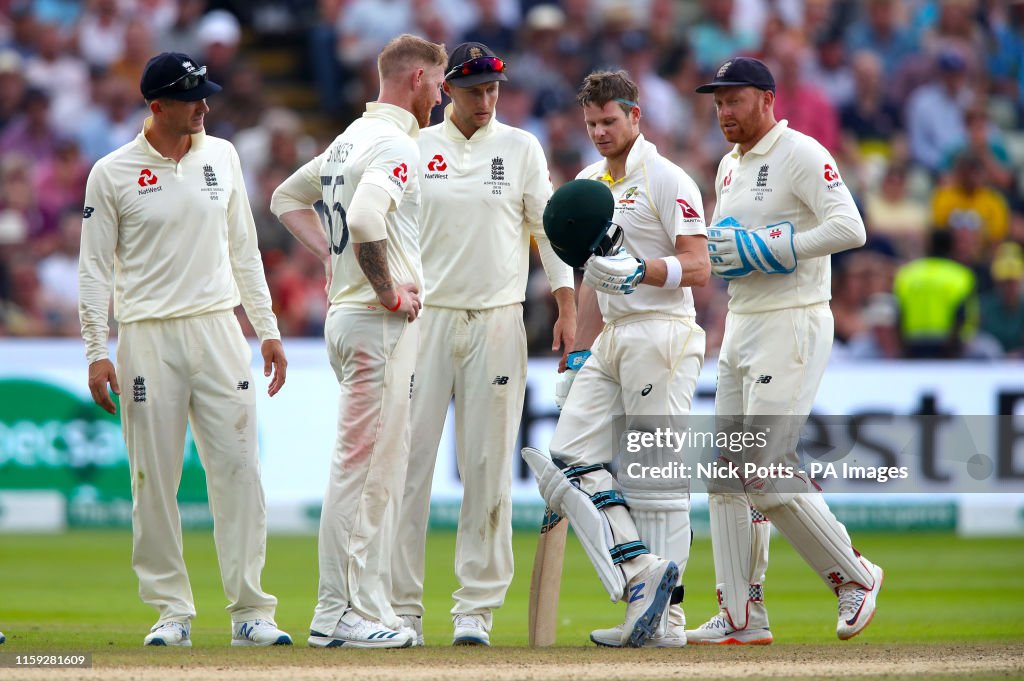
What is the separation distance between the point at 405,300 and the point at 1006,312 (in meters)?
9.52

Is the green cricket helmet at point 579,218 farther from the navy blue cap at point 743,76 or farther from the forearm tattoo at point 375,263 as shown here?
the navy blue cap at point 743,76

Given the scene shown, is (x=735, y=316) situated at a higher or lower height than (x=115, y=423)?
higher

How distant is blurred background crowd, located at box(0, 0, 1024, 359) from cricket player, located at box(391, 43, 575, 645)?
646 centimetres

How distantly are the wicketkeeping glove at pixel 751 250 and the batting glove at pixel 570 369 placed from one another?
786 millimetres

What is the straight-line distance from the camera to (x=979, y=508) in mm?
13500

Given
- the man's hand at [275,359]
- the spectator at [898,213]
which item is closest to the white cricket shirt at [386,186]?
the man's hand at [275,359]

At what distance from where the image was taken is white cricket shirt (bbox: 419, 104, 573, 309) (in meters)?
7.36

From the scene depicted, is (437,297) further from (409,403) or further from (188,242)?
(188,242)

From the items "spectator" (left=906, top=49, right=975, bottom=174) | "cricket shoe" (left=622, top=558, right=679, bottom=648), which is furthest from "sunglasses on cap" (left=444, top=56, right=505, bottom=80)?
"spectator" (left=906, top=49, right=975, bottom=174)

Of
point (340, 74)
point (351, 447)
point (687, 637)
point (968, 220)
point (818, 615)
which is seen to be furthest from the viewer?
point (340, 74)

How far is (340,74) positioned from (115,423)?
631 centimetres

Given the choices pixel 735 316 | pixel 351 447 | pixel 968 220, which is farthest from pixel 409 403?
pixel 968 220

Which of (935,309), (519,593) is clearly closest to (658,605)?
(519,593)

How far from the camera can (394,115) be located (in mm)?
6879
